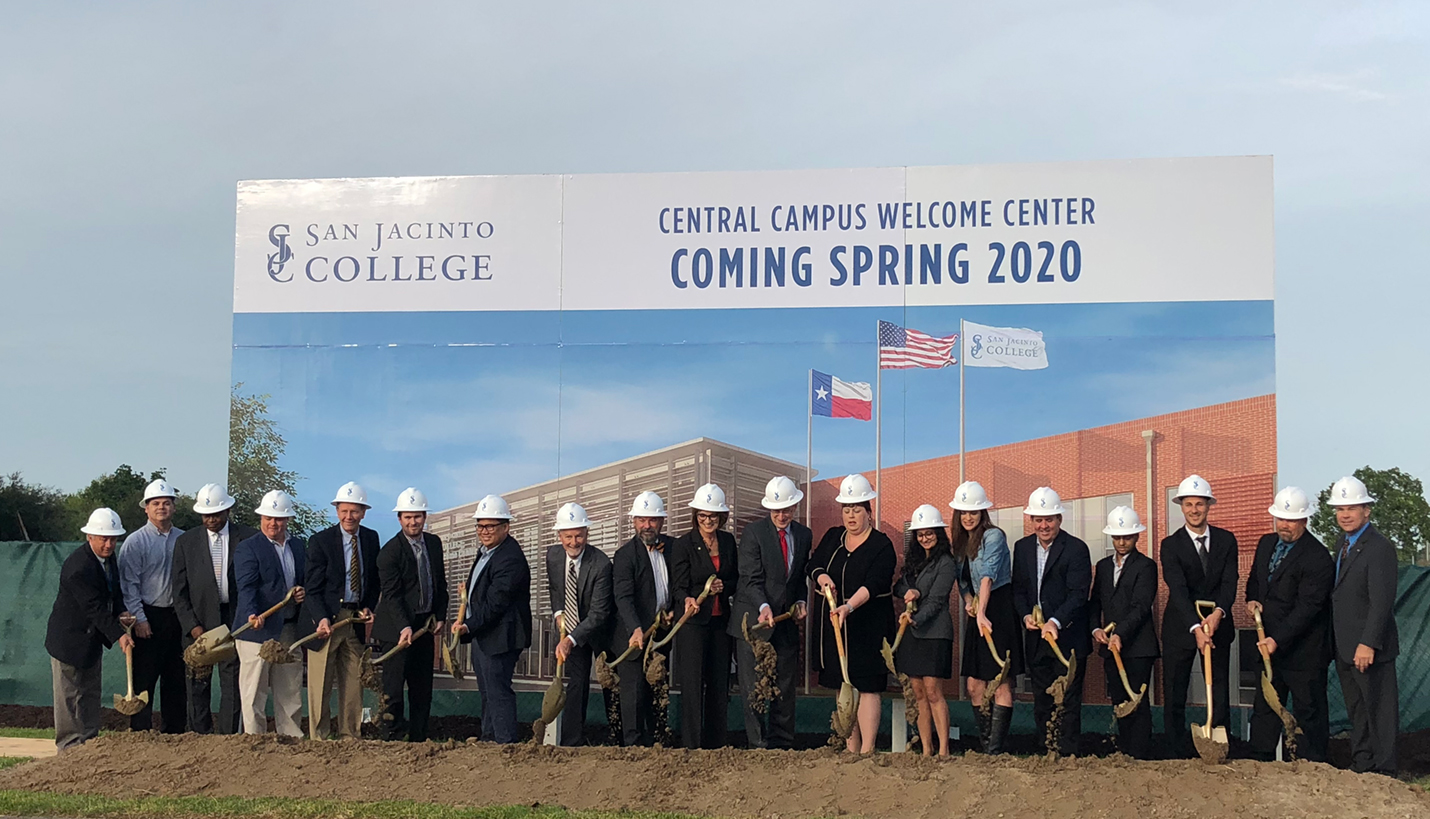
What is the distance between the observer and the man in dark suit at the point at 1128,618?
370 inches

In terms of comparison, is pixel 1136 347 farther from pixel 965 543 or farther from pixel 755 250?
pixel 755 250

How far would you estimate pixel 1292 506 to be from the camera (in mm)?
9266

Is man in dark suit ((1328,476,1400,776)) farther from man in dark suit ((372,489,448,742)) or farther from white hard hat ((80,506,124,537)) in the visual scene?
white hard hat ((80,506,124,537))

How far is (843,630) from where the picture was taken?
9.41 meters

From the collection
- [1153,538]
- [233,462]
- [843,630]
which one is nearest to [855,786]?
[843,630]

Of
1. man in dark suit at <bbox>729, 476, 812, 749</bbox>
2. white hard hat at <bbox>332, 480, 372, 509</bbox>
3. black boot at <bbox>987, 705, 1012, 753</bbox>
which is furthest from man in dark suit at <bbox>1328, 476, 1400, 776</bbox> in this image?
white hard hat at <bbox>332, 480, 372, 509</bbox>

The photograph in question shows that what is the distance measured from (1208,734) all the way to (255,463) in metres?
7.76

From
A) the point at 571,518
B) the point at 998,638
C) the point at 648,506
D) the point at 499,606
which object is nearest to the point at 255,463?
the point at 499,606

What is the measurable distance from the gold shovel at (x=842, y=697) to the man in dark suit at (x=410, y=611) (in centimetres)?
303

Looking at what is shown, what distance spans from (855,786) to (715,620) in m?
2.33

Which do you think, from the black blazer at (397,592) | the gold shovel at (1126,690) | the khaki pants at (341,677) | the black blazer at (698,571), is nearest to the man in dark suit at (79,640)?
the khaki pants at (341,677)

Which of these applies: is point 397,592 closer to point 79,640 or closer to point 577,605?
point 577,605

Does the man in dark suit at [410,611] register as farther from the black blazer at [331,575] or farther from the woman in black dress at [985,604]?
the woman in black dress at [985,604]

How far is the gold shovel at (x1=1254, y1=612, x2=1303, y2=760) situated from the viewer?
8.84 meters
